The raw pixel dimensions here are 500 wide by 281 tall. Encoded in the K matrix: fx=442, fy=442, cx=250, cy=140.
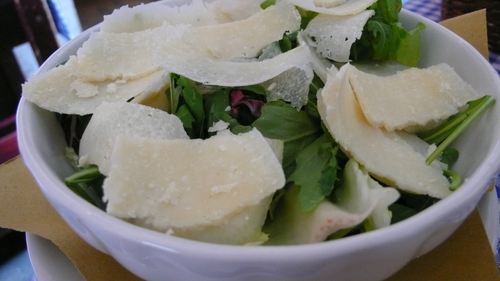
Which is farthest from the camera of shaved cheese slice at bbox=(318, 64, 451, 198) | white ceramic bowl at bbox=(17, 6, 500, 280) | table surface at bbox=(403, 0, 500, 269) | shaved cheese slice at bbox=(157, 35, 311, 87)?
table surface at bbox=(403, 0, 500, 269)

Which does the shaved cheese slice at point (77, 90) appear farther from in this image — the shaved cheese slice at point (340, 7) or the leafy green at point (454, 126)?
the leafy green at point (454, 126)

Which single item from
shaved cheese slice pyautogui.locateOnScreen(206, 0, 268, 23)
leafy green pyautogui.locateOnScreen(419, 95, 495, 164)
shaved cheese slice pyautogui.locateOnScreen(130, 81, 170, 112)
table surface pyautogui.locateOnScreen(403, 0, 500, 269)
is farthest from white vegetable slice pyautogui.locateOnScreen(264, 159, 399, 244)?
table surface pyautogui.locateOnScreen(403, 0, 500, 269)

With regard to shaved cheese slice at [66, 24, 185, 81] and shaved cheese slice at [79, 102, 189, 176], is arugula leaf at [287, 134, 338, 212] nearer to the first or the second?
shaved cheese slice at [79, 102, 189, 176]

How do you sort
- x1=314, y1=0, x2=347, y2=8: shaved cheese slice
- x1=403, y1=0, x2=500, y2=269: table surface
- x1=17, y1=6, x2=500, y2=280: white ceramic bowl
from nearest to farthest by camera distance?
x1=17, y1=6, x2=500, y2=280: white ceramic bowl → x1=314, y1=0, x2=347, y2=8: shaved cheese slice → x1=403, y1=0, x2=500, y2=269: table surface

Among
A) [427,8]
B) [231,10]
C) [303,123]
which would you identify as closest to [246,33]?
[231,10]

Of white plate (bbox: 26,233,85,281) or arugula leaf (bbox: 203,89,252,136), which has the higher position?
arugula leaf (bbox: 203,89,252,136)

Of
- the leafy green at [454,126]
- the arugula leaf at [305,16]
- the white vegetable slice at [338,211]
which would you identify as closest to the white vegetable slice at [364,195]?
the white vegetable slice at [338,211]
